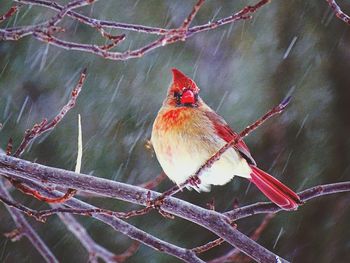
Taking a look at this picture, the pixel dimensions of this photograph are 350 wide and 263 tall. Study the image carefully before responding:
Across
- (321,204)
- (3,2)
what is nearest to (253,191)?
(321,204)

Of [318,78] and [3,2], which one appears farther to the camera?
[318,78]

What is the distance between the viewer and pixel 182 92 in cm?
289

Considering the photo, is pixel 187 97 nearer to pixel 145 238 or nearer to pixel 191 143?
pixel 191 143

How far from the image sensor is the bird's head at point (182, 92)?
281 centimetres

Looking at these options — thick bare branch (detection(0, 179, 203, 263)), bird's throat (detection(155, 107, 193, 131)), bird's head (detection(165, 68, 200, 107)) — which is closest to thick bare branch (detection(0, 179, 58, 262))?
thick bare branch (detection(0, 179, 203, 263))

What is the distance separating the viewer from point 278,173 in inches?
167

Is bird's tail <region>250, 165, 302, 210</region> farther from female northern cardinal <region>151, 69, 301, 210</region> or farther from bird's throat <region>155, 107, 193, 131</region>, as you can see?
bird's throat <region>155, 107, 193, 131</region>

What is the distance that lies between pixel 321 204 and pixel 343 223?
0.60 ft

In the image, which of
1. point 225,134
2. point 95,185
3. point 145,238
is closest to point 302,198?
point 145,238

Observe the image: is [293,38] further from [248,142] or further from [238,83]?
[248,142]

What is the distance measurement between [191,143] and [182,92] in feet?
0.77

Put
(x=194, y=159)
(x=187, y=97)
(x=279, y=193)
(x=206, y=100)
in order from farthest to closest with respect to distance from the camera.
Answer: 1. (x=206, y=100)
2. (x=187, y=97)
3. (x=194, y=159)
4. (x=279, y=193)

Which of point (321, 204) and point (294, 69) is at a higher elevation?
point (294, 69)

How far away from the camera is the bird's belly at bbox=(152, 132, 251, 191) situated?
2779mm
